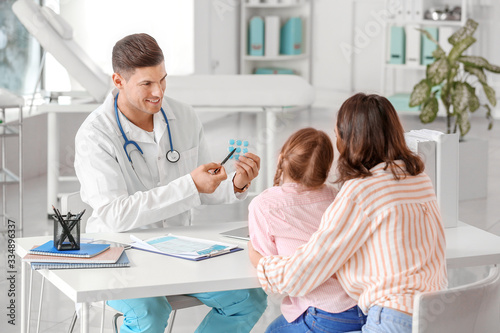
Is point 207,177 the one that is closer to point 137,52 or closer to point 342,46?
point 137,52

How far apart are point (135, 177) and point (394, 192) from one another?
3.02 ft

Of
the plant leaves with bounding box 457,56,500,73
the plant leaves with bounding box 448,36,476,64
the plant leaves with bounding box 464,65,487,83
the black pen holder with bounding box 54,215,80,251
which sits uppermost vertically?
the plant leaves with bounding box 448,36,476,64

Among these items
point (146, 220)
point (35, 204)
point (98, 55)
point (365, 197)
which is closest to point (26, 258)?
point (146, 220)

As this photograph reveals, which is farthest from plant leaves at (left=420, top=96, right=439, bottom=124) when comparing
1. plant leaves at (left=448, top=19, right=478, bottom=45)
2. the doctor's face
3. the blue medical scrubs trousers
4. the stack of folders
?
the stack of folders

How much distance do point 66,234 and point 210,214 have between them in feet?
8.94

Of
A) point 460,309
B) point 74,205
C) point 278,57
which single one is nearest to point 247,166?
point 74,205

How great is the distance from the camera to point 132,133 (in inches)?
89.9

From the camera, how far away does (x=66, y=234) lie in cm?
183

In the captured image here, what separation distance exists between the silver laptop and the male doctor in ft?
0.42

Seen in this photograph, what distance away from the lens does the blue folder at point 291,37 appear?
800cm

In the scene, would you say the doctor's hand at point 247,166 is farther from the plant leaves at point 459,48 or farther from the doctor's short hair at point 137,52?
the plant leaves at point 459,48

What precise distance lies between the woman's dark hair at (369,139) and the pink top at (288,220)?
0.55ft

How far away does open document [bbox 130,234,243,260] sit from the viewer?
1.86 m

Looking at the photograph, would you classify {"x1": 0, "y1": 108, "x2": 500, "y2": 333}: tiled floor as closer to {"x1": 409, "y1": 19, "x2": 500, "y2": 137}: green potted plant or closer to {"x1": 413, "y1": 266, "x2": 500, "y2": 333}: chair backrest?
{"x1": 409, "y1": 19, "x2": 500, "y2": 137}: green potted plant
